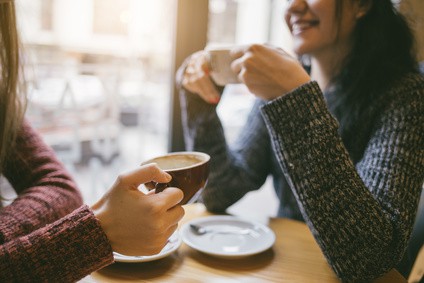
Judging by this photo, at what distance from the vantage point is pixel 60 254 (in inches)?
25.3

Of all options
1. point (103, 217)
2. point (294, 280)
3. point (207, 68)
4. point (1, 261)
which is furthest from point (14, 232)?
point (207, 68)

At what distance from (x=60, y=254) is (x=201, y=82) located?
78cm

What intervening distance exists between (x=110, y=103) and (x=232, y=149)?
7.97 feet

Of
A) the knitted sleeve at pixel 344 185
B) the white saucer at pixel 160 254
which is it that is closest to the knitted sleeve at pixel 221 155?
the white saucer at pixel 160 254

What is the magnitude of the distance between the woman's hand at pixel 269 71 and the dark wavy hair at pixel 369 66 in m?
0.27

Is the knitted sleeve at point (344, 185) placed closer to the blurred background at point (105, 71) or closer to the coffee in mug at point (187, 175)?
the coffee in mug at point (187, 175)

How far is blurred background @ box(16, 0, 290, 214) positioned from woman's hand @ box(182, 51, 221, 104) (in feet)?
4.59

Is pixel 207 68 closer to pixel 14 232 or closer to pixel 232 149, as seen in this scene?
pixel 232 149

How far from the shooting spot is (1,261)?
0.63 m

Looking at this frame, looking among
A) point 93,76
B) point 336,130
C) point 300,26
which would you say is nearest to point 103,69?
point 93,76

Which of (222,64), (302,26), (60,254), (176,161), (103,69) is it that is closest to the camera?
(60,254)

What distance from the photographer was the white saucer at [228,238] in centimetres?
90

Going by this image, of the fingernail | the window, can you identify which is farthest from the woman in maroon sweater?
the window

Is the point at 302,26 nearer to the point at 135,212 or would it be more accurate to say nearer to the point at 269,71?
the point at 269,71
